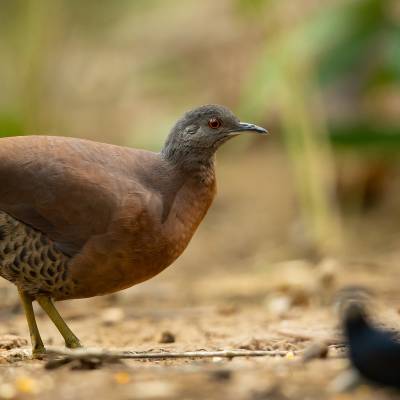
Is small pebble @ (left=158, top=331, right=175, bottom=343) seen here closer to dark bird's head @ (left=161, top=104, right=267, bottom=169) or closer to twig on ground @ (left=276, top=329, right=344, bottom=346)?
twig on ground @ (left=276, top=329, right=344, bottom=346)

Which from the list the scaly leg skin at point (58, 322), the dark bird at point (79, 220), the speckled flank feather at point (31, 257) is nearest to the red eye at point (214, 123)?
the dark bird at point (79, 220)

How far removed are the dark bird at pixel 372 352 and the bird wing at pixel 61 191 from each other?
5.44 feet

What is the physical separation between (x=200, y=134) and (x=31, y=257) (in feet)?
4.06

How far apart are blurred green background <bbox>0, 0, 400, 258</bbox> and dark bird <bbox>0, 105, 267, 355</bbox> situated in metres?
4.10

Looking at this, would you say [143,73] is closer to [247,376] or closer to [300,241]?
[300,241]

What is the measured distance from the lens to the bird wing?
497 centimetres

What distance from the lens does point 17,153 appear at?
510 centimetres

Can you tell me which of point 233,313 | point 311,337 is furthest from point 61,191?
point 233,313

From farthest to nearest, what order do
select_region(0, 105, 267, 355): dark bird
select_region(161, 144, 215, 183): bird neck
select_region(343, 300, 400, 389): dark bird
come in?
1. select_region(161, 144, 215, 183): bird neck
2. select_region(0, 105, 267, 355): dark bird
3. select_region(343, 300, 400, 389): dark bird

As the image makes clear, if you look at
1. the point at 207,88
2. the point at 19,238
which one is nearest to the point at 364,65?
the point at 207,88

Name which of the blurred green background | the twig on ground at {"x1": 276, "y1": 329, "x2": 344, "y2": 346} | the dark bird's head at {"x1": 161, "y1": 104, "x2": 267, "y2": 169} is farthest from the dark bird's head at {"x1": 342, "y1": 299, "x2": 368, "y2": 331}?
the blurred green background

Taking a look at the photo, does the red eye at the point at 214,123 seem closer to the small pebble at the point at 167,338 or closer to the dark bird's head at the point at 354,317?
the small pebble at the point at 167,338

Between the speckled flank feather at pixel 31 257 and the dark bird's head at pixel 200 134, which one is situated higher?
the dark bird's head at pixel 200 134

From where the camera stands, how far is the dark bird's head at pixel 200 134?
548 cm
